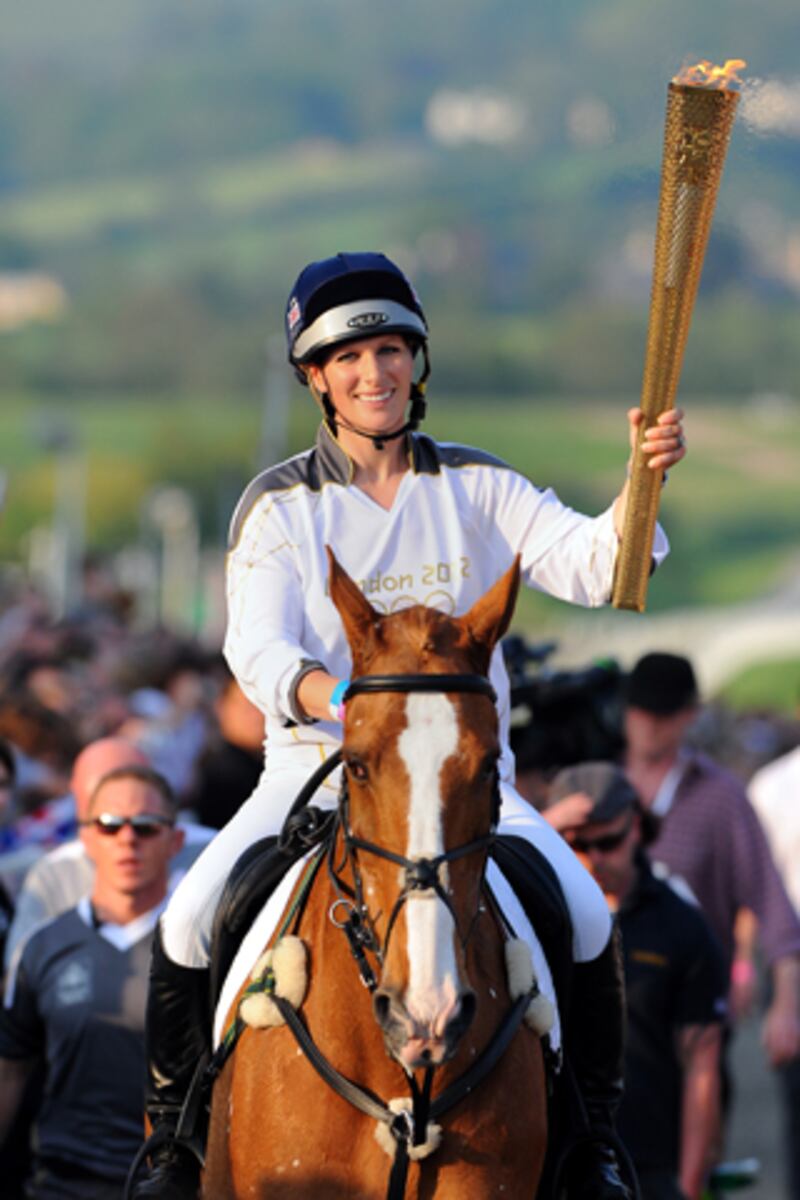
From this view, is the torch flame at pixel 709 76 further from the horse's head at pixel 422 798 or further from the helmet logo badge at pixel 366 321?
the helmet logo badge at pixel 366 321

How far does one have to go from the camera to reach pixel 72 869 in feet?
31.6

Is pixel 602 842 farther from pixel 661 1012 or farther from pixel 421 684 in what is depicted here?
pixel 421 684

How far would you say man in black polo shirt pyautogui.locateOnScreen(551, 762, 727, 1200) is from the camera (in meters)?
9.41

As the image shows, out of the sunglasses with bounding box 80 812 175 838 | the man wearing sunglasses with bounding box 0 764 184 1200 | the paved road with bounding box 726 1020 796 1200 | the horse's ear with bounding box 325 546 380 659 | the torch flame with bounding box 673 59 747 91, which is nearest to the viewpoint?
the torch flame with bounding box 673 59 747 91

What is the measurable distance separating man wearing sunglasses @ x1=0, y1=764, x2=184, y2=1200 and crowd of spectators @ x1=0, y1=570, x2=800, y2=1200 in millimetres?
19

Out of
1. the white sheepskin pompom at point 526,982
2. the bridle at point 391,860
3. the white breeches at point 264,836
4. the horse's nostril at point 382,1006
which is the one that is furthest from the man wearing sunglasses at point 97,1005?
the horse's nostril at point 382,1006

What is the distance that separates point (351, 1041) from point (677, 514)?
158m

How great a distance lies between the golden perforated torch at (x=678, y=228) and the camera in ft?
18.9

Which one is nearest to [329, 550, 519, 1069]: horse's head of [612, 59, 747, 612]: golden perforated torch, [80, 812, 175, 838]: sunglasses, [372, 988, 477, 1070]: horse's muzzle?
[372, 988, 477, 1070]: horse's muzzle

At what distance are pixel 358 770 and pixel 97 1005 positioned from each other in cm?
324

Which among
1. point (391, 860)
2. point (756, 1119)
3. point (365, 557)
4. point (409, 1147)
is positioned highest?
point (365, 557)

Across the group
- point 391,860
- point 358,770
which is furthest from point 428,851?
point 358,770

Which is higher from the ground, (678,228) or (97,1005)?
(678,228)

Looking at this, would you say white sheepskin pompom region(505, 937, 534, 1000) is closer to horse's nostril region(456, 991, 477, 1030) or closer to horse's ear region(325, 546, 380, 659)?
horse's nostril region(456, 991, 477, 1030)
